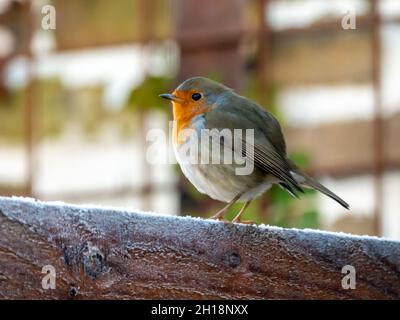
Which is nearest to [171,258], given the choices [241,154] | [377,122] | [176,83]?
[241,154]

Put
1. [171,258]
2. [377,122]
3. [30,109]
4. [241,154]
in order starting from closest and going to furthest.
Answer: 1. [171,258]
2. [241,154]
3. [377,122]
4. [30,109]

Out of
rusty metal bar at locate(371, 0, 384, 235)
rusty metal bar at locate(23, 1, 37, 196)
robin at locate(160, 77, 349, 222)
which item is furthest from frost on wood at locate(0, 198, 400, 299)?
rusty metal bar at locate(23, 1, 37, 196)

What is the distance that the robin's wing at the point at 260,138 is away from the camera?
2.67 meters

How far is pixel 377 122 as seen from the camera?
5008mm

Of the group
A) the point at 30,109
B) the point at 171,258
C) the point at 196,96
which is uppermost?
the point at 30,109

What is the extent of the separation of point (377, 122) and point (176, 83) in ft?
3.70

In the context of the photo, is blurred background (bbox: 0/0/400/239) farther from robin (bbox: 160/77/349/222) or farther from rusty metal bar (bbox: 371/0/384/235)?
robin (bbox: 160/77/349/222)

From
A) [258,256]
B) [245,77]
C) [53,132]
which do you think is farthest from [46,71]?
[258,256]

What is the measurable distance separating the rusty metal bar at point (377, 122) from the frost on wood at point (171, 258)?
3643mm

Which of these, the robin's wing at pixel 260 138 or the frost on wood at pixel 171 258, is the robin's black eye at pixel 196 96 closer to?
the robin's wing at pixel 260 138

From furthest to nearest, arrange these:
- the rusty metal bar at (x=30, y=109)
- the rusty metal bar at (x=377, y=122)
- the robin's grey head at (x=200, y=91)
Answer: the rusty metal bar at (x=30, y=109), the rusty metal bar at (x=377, y=122), the robin's grey head at (x=200, y=91)

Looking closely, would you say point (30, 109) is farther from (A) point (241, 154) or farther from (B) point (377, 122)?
(A) point (241, 154)

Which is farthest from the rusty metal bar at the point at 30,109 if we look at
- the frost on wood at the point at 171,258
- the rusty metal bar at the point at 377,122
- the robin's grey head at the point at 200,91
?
the frost on wood at the point at 171,258

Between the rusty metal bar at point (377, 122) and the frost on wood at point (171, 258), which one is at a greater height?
the rusty metal bar at point (377, 122)
